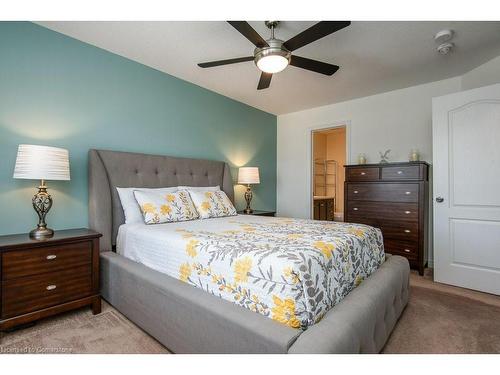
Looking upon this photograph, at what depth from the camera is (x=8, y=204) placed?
2.05 m

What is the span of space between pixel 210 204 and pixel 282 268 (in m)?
1.73

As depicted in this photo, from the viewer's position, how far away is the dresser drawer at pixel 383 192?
309 cm

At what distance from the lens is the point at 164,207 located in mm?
2436

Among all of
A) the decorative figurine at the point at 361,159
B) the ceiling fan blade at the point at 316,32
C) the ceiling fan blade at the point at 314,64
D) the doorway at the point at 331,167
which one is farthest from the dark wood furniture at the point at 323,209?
the ceiling fan blade at the point at 316,32

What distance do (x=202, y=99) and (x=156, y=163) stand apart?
1.18 m

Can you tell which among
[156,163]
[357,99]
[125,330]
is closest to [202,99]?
[156,163]

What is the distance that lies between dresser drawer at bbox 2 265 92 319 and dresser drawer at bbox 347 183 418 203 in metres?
3.12

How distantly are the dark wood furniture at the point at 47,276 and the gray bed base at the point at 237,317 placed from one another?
0.18m

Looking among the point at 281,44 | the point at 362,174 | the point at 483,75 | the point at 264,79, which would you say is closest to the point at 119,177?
the point at 264,79

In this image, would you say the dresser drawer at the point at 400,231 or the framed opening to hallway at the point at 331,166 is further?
the framed opening to hallway at the point at 331,166

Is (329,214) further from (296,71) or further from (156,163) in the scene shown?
(156,163)

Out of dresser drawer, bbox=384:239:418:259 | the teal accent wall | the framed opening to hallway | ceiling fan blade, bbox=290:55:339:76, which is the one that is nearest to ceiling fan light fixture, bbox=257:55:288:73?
ceiling fan blade, bbox=290:55:339:76

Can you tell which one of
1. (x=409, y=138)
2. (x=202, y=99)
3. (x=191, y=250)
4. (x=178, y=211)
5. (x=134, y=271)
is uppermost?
(x=202, y=99)

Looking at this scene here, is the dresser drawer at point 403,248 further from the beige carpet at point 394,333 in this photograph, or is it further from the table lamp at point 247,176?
the table lamp at point 247,176
